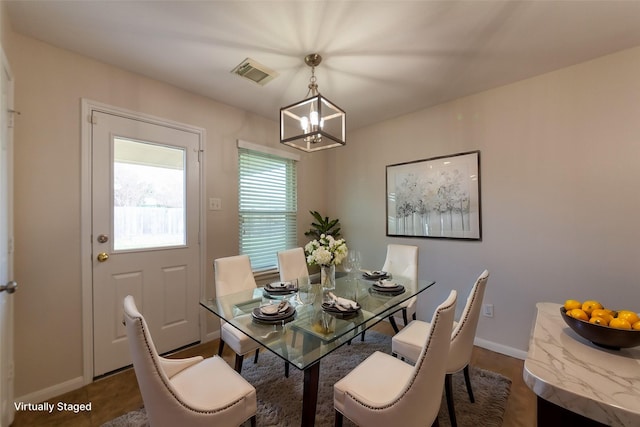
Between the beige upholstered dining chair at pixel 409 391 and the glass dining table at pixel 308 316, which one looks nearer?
the beige upholstered dining chair at pixel 409 391

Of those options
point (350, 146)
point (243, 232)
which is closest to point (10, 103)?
point (243, 232)

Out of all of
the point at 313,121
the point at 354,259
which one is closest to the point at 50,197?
the point at 313,121

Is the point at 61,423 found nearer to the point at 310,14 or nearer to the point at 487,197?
the point at 310,14

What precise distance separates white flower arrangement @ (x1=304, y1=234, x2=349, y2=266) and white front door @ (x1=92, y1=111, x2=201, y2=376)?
4.62 feet

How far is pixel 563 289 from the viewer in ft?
7.20

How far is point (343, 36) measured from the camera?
1.79 metres

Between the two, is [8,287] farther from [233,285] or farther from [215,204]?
[215,204]

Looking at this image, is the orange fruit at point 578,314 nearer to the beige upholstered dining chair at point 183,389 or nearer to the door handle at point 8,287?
the beige upholstered dining chair at point 183,389

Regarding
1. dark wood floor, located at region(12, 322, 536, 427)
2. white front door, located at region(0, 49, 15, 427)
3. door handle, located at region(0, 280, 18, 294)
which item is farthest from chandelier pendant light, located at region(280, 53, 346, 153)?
dark wood floor, located at region(12, 322, 536, 427)

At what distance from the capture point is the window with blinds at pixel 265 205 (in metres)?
3.06

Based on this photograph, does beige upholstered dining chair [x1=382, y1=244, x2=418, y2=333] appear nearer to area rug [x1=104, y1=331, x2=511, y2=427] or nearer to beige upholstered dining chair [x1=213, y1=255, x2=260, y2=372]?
area rug [x1=104, y1=331, x2=511, y2=427]

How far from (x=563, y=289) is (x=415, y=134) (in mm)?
2057

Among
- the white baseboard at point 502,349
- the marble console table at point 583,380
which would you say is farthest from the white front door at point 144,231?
the white baseboard at point 502,349

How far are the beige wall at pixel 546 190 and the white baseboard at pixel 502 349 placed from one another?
0.03 feet
